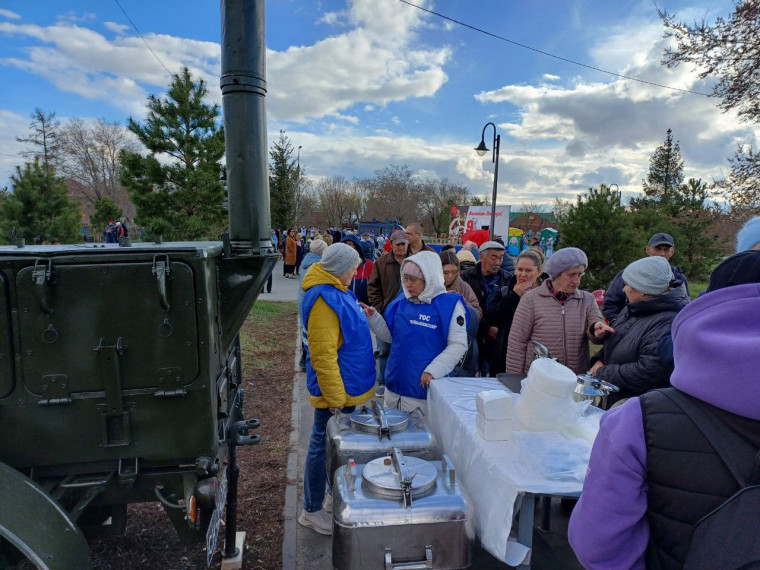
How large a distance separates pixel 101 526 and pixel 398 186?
65.5 m

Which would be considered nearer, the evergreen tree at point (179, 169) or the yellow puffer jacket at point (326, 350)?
the yellow puffer jacket at point (326, 350)

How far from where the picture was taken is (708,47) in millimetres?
9820

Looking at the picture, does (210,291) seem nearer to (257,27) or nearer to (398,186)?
(257,27)

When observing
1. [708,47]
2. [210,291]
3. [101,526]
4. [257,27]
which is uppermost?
[708,47]

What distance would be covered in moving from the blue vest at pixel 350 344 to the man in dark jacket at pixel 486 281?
1867 mm

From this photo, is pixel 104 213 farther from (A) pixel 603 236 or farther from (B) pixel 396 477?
(B) pixel 396 477

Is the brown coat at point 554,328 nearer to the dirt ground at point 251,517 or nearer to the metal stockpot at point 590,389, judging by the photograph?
the metal stockpot at point 590,389

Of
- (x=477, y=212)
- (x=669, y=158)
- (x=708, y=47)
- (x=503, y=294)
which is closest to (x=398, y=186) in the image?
(x=669, y=158)

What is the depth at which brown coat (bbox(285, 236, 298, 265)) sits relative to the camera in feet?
52.8

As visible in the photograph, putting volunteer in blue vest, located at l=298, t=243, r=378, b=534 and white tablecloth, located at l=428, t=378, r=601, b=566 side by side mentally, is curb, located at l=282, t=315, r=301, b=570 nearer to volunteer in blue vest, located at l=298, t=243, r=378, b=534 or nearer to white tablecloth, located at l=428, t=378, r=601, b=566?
volunteer in blue vest, located at l=298, t=243, r=378, b=534

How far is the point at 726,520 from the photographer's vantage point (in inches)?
38.9

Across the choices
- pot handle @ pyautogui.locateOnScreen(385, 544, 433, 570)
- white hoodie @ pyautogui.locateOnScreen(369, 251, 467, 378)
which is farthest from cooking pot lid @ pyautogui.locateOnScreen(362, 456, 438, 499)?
white hoodie @ pyautogui.locateOnScreen(369, 251, 467, 378)

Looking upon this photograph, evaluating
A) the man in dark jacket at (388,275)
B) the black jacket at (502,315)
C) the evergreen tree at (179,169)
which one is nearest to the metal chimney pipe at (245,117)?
the black jacket at (502,315)

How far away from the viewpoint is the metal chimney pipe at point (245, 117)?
2.40 meters
